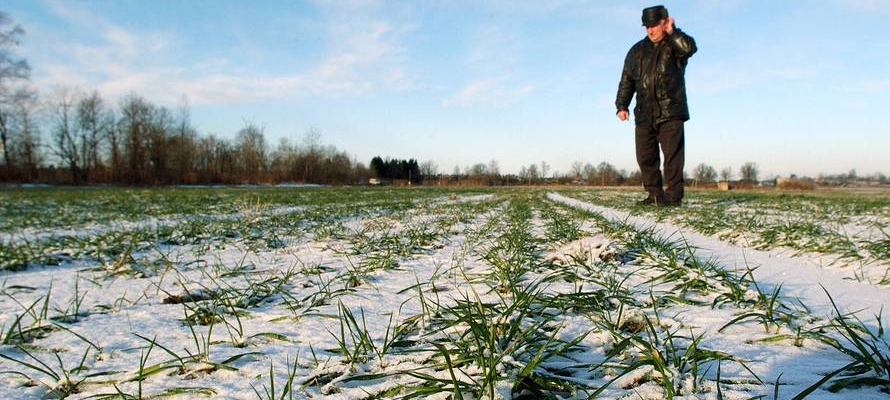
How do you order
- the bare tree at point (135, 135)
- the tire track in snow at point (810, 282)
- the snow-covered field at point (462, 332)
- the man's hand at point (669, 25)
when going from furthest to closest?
the bare tree at point (135, 135) < the man's hand at point (669, 25) < the tire track in snow at point (810, 282) < the snow-covered field at point (462, 332)

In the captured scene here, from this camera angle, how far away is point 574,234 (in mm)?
3408

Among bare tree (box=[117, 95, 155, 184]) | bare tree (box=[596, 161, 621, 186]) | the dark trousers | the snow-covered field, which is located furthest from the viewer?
bare tree (box=[596, 161, 621, 186])

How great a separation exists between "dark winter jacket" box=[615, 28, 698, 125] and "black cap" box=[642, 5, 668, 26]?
318 millimetres

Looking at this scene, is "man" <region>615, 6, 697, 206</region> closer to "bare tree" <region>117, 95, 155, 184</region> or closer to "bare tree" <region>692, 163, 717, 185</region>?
"bare tree" <region>117, 95, 155, 184</region>

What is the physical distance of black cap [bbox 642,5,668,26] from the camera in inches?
259

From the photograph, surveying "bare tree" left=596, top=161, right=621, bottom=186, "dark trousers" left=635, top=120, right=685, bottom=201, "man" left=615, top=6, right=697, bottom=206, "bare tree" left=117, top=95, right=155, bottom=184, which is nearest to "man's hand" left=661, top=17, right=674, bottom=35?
"man" left=615, top=6, right=697, bottom=206

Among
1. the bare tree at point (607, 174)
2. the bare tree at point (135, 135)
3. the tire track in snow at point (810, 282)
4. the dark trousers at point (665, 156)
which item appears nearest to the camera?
the tire track in snow at point (810, 282)

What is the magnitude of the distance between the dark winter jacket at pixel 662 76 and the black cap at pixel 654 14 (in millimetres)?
318

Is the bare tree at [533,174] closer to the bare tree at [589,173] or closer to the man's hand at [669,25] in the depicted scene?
the bare tree at [589,173]

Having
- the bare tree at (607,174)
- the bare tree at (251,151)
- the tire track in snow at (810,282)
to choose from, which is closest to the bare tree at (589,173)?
the bare tree at (607,174)

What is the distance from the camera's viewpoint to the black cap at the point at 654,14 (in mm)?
6570

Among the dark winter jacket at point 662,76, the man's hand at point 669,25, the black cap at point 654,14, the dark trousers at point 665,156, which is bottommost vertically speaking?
the dark trousers at point 665,156

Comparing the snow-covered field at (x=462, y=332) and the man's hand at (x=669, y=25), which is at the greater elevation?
the man's hand at (x=669, y=25)

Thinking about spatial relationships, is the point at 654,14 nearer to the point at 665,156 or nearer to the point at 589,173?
the point at 665,156
